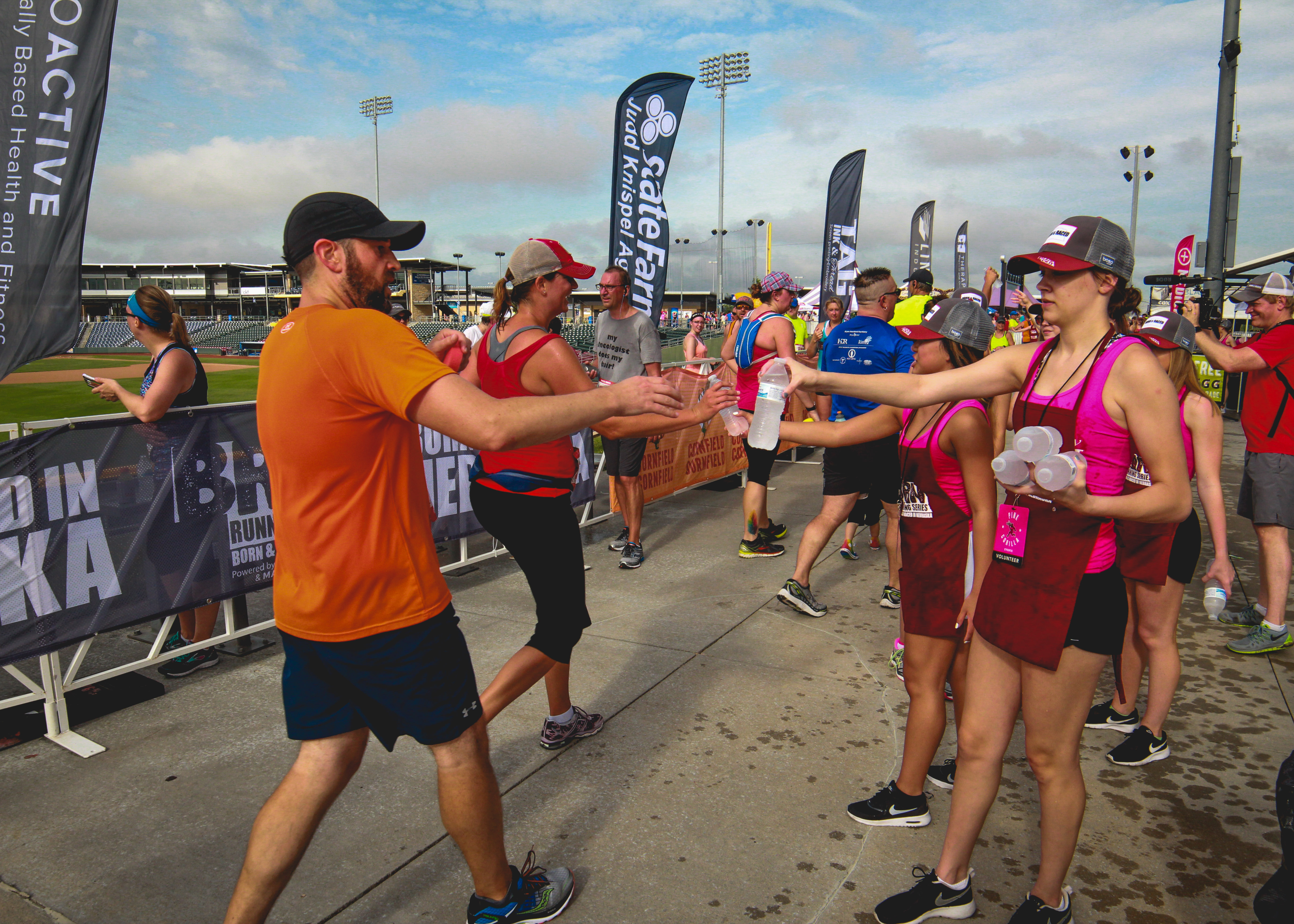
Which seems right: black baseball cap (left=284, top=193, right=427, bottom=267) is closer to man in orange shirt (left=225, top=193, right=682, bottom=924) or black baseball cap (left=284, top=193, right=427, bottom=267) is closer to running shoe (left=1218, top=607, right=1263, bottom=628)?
man in orange shirt (left=225, top=193, right=682, bottom=924)

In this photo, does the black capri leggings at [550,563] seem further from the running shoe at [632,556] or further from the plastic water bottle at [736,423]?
the running shoe at [632,556]

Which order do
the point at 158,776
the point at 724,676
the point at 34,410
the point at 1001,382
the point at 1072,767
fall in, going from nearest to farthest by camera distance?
the point at 1072,767 < the point at 1001,382 < the point at 158,776 < the point at 724,676 < the point at 34,410

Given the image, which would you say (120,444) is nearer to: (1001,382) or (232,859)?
(232,859)

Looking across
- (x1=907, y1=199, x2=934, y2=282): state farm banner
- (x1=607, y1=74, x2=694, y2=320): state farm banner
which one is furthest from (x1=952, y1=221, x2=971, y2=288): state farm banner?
(x1=607, y1=74, x2=694, y2=320): state farm banner

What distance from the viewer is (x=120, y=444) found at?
3645 millimetres

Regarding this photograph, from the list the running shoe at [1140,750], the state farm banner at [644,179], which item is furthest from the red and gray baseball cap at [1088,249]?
the state farm banner at [644,179]

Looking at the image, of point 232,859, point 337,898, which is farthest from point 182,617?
point 337,898

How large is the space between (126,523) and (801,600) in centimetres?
378

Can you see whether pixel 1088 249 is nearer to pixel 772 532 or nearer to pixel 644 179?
pixel 772 532

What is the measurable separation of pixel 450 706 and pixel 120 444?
2.68 meters

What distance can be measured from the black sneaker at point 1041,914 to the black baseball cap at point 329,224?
8.54 feet

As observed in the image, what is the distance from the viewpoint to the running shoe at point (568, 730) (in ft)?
11.0

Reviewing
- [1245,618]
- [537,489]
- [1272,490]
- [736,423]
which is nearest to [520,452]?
[537,489]

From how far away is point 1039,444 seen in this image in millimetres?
1789
